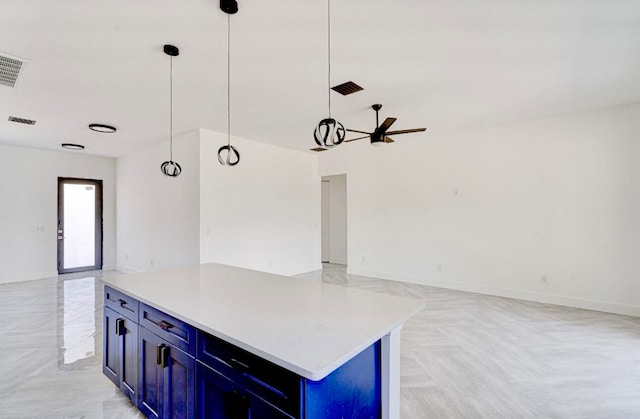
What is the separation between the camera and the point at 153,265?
590 cm

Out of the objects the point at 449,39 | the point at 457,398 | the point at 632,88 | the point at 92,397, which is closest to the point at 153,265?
the point at 92,397

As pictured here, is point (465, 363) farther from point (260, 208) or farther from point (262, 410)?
point (260, 208)

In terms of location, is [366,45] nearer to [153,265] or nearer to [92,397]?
[92,397]

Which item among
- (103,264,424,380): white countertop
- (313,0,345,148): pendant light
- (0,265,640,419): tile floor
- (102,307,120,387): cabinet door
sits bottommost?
(0,265,640,419): tile floor

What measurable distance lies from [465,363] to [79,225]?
823 cm

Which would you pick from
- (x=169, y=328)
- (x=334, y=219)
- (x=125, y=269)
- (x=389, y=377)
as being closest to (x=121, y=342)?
(x=169, y=328)

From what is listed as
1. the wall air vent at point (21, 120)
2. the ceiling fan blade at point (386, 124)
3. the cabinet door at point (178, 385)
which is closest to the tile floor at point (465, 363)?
the cabinet door at point (178, 385)

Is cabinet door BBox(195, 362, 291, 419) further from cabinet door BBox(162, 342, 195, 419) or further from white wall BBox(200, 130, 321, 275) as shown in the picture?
white wall BBox(200, 130, 321, 275)

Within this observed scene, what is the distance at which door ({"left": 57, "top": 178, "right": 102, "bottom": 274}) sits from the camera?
22.0 feet

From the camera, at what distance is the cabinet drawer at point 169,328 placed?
149 centimetres

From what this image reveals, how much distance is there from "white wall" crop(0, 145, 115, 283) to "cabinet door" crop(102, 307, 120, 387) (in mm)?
5840

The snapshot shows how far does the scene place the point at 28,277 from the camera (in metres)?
6.17

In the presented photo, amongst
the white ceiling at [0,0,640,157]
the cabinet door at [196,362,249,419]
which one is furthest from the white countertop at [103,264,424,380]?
the white ceiling at [0,0,640,157]

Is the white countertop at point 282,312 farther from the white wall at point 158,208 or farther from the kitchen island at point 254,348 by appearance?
the white wall at point 158,208
